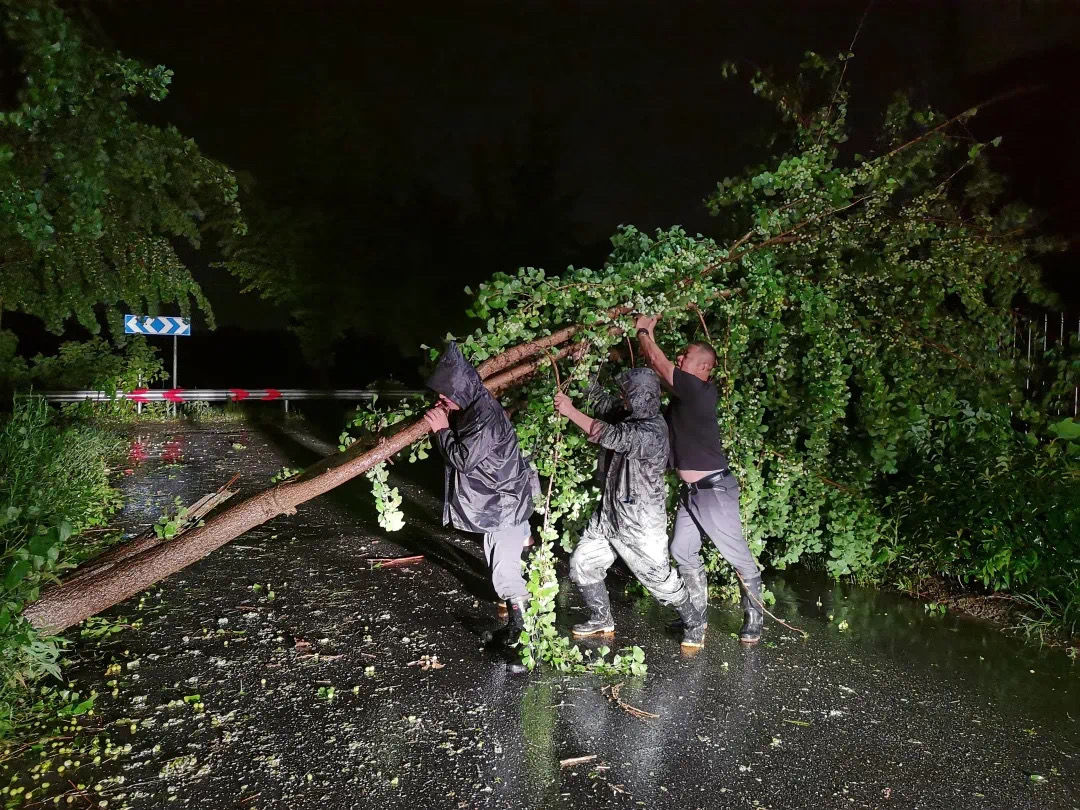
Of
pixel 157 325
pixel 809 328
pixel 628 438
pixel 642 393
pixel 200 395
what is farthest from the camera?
pixel 200 395

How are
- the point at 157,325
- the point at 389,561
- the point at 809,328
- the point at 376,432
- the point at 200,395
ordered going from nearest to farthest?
the point at 809,328, the point at 376,432, the point at 389,561, the point at 157,325, the point at 200,395

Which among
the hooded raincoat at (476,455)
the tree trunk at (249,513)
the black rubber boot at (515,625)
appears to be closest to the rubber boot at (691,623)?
the black rubber boot at (515,625)

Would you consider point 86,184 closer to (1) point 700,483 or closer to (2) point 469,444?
(2) point 469,444

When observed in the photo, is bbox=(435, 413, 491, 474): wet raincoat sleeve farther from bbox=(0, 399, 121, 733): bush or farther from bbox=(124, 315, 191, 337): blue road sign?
bbox=(124, 315, 191, 337): blue road sign

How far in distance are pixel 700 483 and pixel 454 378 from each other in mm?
1682

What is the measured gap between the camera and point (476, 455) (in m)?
4.40

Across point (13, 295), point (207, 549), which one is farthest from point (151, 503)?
point (207, 549)

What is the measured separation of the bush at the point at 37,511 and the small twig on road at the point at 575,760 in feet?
8.33

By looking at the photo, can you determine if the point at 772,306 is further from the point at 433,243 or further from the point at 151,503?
the point at 433,243

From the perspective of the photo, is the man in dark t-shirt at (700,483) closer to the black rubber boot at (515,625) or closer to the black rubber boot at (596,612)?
the black rubber boot at (596,612)

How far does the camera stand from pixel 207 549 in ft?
15.5

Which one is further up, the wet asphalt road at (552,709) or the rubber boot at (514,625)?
the rubber boot at (514,625)

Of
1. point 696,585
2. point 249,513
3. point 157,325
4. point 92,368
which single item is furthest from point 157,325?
point 696,585

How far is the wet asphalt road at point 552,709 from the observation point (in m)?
3.10
